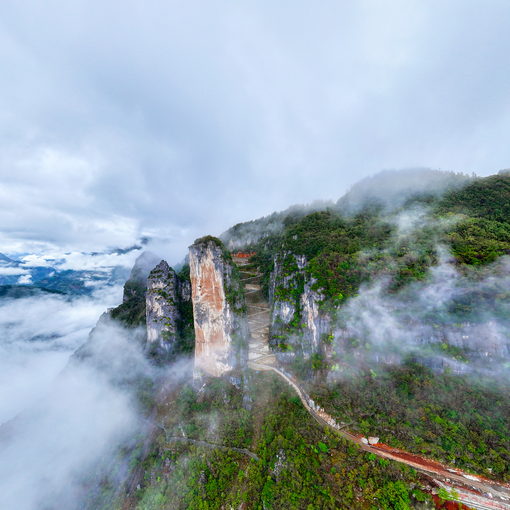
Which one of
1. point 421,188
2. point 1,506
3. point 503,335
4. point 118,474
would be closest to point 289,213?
point 421,188

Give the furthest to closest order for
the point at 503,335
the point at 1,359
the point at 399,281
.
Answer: the point at 1,359 → the point at 399,281 → the point at 503,335

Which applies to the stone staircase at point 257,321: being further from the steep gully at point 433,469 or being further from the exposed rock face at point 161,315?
the exposed rock face at point 161,315

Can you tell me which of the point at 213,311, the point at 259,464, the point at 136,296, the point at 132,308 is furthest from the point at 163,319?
the point at 136,296

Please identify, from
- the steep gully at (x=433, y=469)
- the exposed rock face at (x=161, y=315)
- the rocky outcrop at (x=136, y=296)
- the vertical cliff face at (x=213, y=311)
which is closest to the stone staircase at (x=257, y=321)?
the steep gully at (x=433, y=469)

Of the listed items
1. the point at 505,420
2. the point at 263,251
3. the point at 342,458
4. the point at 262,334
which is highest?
the point at 263,251

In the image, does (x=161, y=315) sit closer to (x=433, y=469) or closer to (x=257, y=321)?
(x=257, y=321)

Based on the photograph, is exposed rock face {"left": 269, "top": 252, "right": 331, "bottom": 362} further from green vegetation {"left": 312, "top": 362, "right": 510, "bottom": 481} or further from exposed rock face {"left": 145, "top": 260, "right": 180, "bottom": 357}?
exposed rock face {"left": 145, "top": 260, "right": 180, "bottom": 357}

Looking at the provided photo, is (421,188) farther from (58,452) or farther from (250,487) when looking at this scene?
(58,452)
